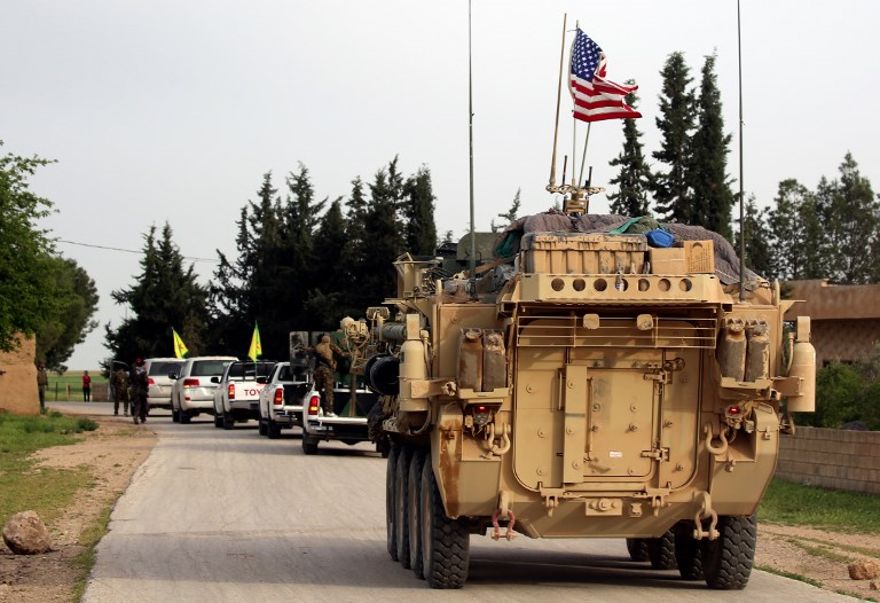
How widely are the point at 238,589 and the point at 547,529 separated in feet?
8.25

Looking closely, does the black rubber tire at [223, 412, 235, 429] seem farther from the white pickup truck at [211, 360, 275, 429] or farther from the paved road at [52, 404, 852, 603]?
the paved road at [52, 404, 852, 603]

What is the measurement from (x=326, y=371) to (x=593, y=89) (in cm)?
1226

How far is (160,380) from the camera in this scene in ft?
162

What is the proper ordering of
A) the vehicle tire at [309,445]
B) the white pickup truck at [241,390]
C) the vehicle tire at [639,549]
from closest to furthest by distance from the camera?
the vehicle tire at [639,549]
the vehicle tire at [309,445]
the white pickup truck at [241,390]

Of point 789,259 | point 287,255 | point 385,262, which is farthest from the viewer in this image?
point 789,259

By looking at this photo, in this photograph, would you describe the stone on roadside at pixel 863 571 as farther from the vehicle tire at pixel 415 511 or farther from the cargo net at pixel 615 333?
the vehicle tire at pixel 415 511

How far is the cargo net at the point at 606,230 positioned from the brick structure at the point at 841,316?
87.2ft

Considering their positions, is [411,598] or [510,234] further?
[510,234]

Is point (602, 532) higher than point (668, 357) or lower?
lower

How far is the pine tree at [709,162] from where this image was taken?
39.8m

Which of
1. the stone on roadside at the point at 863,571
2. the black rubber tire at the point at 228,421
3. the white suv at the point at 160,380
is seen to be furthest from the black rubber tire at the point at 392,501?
the white suv at the point at 160,380

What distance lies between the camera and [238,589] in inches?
486

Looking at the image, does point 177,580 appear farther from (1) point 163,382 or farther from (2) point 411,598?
(1) point 163,382

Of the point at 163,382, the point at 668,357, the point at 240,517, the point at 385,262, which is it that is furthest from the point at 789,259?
the point at 668,357
